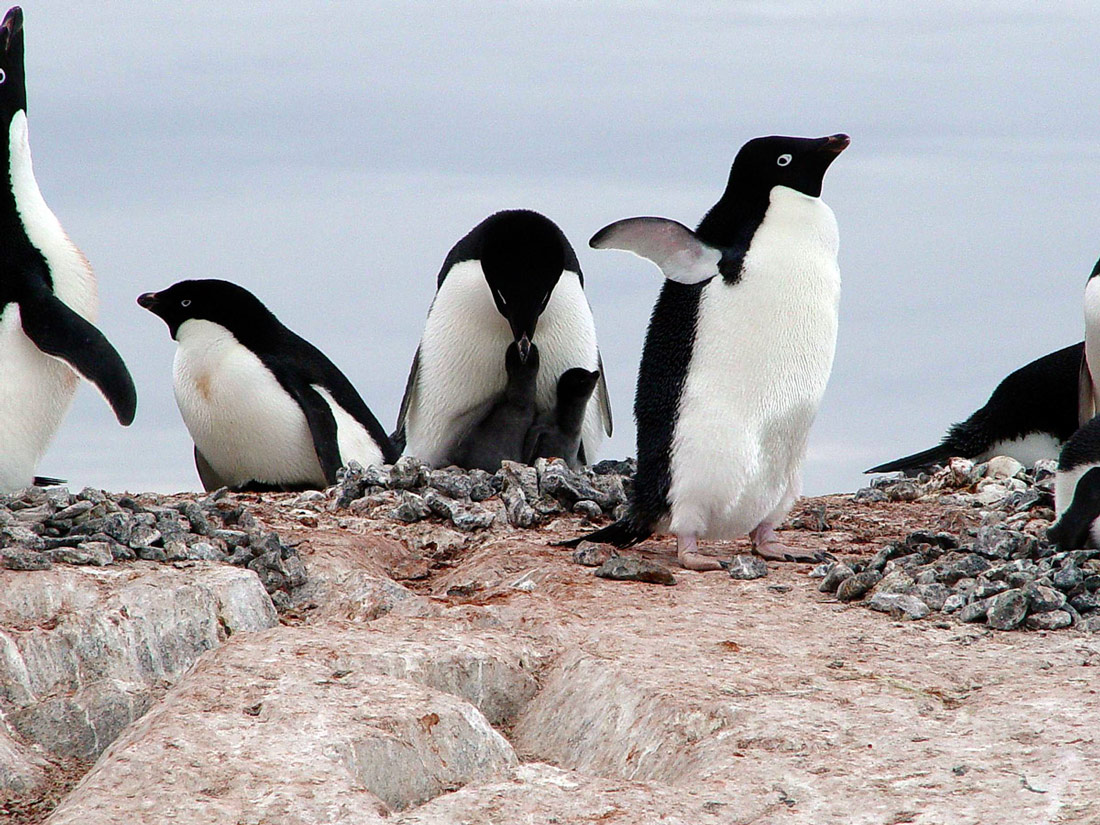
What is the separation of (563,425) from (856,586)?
8.96 feet

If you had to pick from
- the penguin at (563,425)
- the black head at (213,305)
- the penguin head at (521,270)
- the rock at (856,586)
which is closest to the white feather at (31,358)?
the black head at (213,305)

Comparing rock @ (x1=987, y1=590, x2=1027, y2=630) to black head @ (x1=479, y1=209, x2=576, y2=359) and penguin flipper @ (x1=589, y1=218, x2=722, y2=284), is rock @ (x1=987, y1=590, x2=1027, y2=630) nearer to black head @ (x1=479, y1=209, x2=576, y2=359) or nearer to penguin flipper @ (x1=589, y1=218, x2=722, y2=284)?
penguin flipper @ (x1=589, y1=218, x2=722, y2=284)

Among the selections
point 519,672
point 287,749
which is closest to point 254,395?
point 519,672

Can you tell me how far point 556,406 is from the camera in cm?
700

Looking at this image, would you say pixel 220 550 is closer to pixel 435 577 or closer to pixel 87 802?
pixel 435 577

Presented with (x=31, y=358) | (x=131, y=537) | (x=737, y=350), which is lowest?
(x=131, y=537)

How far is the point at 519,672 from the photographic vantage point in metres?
3.64

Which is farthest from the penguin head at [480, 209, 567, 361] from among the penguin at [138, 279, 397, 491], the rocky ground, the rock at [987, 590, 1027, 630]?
the rock at [987, 590, 1027, 630]

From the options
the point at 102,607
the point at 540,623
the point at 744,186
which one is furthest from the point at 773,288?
the point at 102,607

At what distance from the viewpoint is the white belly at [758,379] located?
15.5ft

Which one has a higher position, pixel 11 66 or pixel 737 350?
pixel 11 66

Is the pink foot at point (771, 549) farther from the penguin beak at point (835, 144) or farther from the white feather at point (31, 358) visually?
the white feather at point (31, 358)

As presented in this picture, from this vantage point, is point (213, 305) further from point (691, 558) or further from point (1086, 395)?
point (1086, 395)

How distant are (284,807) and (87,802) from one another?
37 centimetres
